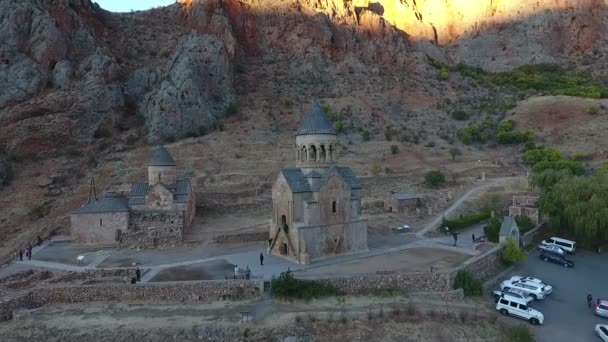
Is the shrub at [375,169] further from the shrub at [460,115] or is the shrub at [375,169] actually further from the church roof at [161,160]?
the shrub at [460,115]

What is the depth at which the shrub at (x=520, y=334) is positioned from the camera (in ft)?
56.6

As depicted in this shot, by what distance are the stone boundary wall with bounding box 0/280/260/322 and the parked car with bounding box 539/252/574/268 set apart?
55.1ft

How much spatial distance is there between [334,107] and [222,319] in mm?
47137

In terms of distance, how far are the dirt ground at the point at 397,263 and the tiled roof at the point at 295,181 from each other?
170 inches

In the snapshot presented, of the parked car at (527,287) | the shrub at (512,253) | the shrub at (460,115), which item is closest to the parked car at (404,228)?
the shrub at (512,253)

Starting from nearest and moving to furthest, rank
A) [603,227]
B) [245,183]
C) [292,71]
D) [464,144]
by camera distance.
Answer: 1. [603,227]
2. [245,183]
3. [464,144]
4. [292,71]

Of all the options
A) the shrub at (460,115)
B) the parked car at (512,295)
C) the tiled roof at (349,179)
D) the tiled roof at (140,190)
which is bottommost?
the parked car at (512,295)

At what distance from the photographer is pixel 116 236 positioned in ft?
92.6

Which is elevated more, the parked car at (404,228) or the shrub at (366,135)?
the shrub at (366,135)

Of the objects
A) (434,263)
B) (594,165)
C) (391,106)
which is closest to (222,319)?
(434,263)

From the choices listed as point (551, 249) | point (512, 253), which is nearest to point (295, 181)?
point (512, 253)

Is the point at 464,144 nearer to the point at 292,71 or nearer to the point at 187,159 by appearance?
the point at 292,71

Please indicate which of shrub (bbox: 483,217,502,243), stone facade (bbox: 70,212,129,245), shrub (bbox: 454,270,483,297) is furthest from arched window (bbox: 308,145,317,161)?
stone facade (bbox: 70,212,129,245)

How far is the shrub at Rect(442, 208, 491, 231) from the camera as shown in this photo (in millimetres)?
31688
